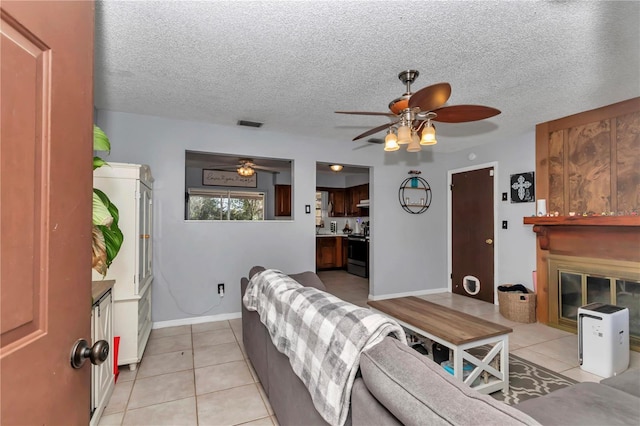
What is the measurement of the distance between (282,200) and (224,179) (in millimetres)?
1393

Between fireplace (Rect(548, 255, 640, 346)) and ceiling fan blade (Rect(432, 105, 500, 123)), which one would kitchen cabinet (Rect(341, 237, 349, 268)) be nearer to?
fireplace (Rect(548, 255, 640, 346))

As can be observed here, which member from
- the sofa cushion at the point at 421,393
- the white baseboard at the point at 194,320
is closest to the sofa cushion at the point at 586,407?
the sofa cushion at the point at 421,393

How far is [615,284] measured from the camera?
9.95 feet

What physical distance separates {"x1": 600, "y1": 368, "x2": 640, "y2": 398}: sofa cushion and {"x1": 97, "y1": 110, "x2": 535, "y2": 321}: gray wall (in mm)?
2672

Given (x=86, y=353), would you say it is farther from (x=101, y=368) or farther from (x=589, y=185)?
(x=589, y=185)

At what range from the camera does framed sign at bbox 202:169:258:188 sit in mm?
6734

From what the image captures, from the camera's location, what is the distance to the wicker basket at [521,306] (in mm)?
3613

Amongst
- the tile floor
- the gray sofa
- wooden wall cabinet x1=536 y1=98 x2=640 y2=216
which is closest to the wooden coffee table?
the gray sofa

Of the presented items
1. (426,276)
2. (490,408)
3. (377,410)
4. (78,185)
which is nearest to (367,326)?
(377,410)

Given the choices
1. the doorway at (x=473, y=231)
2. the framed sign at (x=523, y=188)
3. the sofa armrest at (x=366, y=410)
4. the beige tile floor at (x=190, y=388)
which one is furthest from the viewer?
the doorway at (x=473, y=231)

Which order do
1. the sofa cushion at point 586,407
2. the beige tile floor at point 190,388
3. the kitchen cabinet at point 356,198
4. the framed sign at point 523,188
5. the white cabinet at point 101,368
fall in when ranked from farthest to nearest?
the kitchen cabinet at point 356,198 → the framed sign at point 523,188 → the beige tile floor at point 190,388 → the white cabinet at point 101,368 → the sofa cushion at point 586,407

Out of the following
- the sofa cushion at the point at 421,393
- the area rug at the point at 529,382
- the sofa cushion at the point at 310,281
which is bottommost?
the area rug at the point at 529,382

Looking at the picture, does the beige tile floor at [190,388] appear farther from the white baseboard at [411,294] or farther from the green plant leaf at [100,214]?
the white baseboard at [411,294]

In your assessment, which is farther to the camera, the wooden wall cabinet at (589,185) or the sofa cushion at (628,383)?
the wooden wall cabinet at (589,185)
